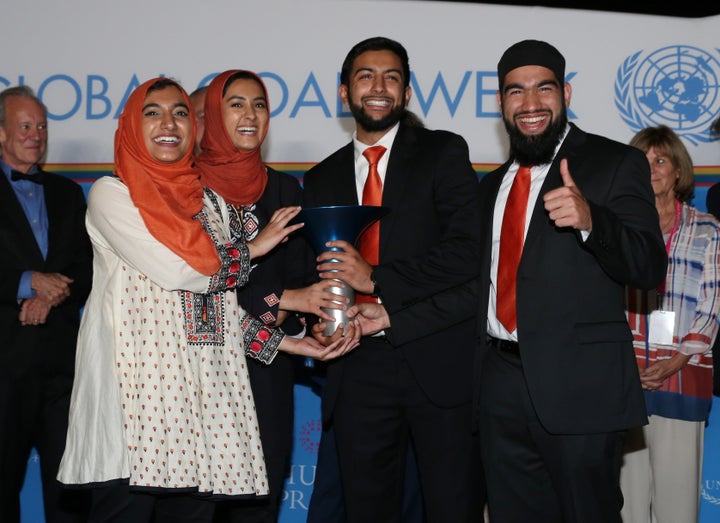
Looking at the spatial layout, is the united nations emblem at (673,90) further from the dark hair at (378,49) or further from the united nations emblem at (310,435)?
the united nations emblem at (310,435)

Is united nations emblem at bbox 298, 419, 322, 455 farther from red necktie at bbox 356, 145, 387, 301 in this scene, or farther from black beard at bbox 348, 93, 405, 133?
black beard at bbox 348, 93, 405, 133


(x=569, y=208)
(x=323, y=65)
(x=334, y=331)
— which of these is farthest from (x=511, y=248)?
(x=323, y=65)

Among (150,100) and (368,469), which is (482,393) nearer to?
(368,469)

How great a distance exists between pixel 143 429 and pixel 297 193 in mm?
1250

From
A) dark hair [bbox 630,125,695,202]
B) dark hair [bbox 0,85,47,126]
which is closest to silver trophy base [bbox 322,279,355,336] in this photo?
dark hair [bbox 630,125,695,202]

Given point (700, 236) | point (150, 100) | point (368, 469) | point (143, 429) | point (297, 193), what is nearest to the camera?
point (143, 429)

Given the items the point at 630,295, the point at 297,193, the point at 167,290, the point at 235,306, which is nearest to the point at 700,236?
the point at 630,295

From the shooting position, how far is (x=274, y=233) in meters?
3.05

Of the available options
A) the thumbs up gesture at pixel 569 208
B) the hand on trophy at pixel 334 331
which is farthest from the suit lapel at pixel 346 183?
the thumbs up gesture at pixel 569 208

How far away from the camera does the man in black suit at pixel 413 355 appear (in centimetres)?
317

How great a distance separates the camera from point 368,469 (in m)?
3.28

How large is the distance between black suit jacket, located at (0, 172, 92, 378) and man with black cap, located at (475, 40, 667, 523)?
211 centimetres

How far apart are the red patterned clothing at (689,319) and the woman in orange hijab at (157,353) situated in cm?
192

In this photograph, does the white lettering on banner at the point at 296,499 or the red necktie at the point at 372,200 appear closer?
the red necktie at the point at 372,200
